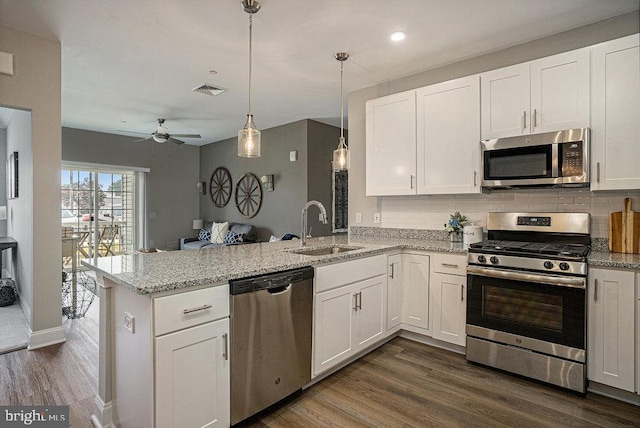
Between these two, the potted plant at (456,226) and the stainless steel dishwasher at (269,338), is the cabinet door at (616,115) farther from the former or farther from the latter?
the stainless steel dishwasher at (269,338)

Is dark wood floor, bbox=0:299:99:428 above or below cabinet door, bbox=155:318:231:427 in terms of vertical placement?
below

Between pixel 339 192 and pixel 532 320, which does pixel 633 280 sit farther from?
pixel 339 192

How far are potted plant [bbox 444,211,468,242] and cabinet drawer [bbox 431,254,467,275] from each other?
0.41 m

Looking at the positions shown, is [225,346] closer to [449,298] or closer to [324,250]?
[324,250]

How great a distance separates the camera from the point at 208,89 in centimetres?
411

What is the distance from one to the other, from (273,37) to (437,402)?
293 centimetres

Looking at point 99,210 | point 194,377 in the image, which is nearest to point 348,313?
point 194,377

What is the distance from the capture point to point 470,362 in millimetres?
2691

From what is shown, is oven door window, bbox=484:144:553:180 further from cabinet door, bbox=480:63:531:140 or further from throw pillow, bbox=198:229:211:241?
throw pillow, bbox=198:229:211:241

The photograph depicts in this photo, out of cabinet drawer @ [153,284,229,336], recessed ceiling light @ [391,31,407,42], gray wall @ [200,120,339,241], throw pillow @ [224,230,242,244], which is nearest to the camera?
cabinet drawer @ [153,284,229,336]

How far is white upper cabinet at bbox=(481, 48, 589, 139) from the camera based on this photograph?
96.4 inches

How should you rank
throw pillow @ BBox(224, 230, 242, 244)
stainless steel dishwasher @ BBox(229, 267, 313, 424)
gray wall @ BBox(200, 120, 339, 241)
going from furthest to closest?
throw pillow @ BBox(224, 230, 242, 244) → gray wall @ BBox(200, 120, 339, 241) → stainless steel dishwasher @ BBox(229, 267, 313, 424)

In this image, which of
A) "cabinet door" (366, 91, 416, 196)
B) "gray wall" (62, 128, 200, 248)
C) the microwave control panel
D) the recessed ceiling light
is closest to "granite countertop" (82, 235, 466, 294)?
"cabinet door" (366, 91, 416, 196)

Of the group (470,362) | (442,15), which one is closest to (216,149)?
(442,15)
